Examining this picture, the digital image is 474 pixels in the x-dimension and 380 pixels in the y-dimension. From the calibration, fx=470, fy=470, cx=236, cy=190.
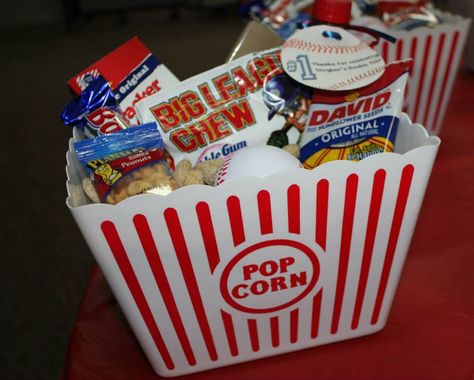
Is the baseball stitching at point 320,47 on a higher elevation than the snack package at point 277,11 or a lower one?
higher

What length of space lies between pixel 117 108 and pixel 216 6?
347cm

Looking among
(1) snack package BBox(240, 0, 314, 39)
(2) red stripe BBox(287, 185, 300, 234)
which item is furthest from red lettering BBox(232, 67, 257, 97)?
(1) snack package BBox(240, 0, 314, 39)

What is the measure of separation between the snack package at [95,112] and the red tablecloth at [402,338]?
0.22 metres

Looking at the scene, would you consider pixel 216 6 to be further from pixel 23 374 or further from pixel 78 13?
pixel 23 374

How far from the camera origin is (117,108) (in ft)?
1.82

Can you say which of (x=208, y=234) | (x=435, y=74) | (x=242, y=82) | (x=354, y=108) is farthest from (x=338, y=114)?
(x=435, y=74)

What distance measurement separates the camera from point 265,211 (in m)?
0.40

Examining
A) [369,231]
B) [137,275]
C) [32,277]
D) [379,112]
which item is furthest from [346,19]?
[32,277]

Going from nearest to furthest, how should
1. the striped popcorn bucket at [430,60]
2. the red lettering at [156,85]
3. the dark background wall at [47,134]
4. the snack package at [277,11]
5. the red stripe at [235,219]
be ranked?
the red stripe at [235,219], the red lettering at [156,85], the striped popcorn bucket at [430,60], the snack package at [277,11], the dark background wall at [47,134]

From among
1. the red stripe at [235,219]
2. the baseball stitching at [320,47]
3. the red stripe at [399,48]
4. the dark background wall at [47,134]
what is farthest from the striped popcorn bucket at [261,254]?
the dark background wall at [47,134]

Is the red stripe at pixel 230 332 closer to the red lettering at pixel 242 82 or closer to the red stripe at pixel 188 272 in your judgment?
the red stripe at pixel 188 272

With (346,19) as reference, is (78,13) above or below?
below

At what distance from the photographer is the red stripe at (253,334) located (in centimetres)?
50

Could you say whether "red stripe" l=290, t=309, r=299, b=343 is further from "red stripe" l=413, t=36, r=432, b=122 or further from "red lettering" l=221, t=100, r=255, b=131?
"red stripe" l=413, t=36, r=432, b=122
